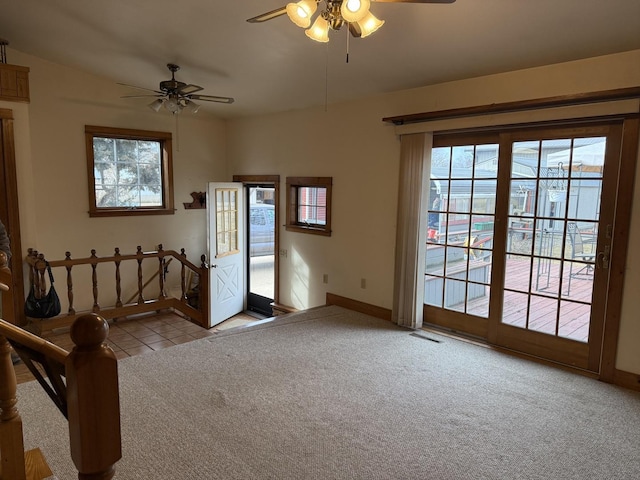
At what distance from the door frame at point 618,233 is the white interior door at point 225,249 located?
4262 millimetres

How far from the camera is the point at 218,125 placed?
689 centimetres

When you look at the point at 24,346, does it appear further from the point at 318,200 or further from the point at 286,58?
the point at 318,200

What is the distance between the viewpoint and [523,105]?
3529 millimetres

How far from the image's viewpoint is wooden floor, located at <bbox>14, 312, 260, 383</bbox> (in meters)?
4.08

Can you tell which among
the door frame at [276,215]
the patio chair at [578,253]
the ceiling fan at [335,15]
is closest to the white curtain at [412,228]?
the patio chair at [578,253]

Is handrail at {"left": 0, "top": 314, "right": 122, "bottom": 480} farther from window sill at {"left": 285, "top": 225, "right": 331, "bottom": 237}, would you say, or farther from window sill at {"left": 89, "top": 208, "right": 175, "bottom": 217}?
window sill at {"left": 89, "top": 208, "right": 175, "bottom": 217}

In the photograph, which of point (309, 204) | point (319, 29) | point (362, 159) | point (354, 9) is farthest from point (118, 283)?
point (354, 9)

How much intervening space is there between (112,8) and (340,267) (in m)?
3.53

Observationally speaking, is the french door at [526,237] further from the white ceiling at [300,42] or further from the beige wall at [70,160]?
the beige wall at [70,160]

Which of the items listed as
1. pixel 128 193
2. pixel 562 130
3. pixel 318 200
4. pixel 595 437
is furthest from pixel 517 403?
pixel 128 193

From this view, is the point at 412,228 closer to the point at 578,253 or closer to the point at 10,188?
the point at 578,253

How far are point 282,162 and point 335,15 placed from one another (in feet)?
12.2

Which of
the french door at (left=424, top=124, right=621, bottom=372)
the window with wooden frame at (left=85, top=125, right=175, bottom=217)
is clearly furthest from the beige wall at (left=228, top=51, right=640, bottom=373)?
the window with wooden frame at (left=85, top=125, right=175, bottom=217)

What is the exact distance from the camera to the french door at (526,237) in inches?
135
